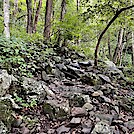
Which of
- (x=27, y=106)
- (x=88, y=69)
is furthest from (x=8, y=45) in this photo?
(x=88, y=69)

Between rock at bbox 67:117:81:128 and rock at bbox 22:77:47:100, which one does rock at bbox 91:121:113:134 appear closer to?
rock at bbox 67:117:81:128

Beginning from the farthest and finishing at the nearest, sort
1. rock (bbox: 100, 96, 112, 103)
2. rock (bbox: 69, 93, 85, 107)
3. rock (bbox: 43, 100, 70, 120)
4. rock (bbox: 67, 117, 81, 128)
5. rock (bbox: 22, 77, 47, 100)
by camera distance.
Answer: rock (bbox: 100, 96, 112, 103) → rock (bbox: 69, 93, 85, 107) → rock (bbox: 22, 77, 47, 100) → rock (bbox: 43, 100, 70, 120) → rock (bbox: 67, 117, 81, 128)

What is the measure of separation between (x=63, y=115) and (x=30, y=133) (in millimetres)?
912

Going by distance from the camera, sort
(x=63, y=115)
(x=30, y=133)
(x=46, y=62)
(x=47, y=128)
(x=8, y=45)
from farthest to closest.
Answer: (x=46, y=62) → (x=8, y=45) → (x=63, y=115) → (x=47, y=128) → (x=30, y=133)

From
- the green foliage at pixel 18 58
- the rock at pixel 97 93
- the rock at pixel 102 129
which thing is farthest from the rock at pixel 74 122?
the green foliage at pixel 18 58

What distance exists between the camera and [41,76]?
21.6 feet

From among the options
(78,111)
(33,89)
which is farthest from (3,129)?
(78,111)

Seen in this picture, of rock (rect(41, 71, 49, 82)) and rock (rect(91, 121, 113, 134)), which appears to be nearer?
rock (rect(91, 121, 113, 134))

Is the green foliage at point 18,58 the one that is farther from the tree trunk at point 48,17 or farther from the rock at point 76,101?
the tree trunk at point 48,17

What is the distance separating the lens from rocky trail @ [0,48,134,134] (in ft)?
14.7

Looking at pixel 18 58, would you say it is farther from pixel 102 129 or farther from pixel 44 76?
pixel 102 129

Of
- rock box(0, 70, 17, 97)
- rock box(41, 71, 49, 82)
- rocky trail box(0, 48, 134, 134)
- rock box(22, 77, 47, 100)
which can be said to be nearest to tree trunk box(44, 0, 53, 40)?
rocky trail box(0, 48, 134, 134)

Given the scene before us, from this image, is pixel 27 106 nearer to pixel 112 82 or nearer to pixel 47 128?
pixel 47 128

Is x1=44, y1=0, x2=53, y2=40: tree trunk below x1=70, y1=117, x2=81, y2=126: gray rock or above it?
above
